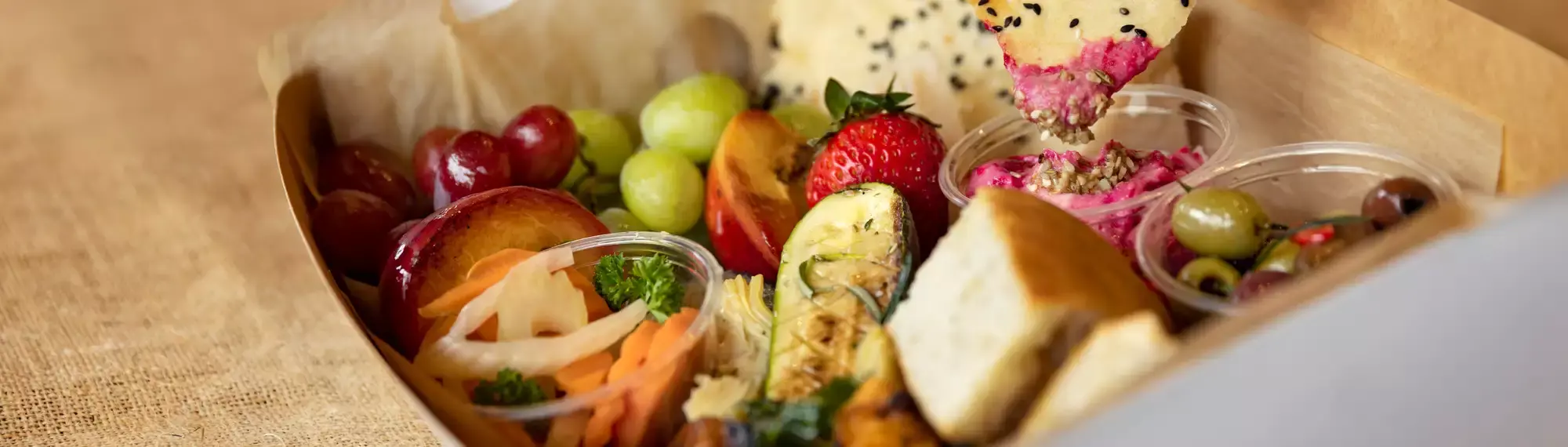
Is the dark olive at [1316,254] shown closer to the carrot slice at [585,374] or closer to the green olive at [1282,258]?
the green olive at [1282,258]

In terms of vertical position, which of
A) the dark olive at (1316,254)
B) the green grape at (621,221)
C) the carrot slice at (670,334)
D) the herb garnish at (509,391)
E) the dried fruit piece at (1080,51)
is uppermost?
the dried fruit piece at (1080,51)

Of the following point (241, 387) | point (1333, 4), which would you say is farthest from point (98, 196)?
point (1333, 4)

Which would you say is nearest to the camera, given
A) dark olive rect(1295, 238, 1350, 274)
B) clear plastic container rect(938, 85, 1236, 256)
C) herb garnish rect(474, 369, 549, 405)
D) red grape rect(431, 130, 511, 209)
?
dark olive rect(1295, 238, 1350, 274)

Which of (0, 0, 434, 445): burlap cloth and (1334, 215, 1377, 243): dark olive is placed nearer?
(1334, 215, 1377, 243): dark olive

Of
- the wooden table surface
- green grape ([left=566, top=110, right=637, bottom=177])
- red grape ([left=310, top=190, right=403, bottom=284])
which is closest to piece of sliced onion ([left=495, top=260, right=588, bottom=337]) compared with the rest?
the wooden table surface

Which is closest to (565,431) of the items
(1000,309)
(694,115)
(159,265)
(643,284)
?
(643,284)

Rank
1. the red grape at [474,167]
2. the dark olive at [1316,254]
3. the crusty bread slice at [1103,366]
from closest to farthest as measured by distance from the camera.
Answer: the crusty bread slice at [1103,366], the dark olive at [1316,254], the red grape at [474,167]

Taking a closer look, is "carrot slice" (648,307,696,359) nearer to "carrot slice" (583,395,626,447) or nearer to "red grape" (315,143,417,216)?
"carrot slice" (583,395,626,447)

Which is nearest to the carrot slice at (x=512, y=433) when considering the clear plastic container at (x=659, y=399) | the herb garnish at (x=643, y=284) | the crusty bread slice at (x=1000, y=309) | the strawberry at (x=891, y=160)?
the clear plastic container at (x=659, y=399)
